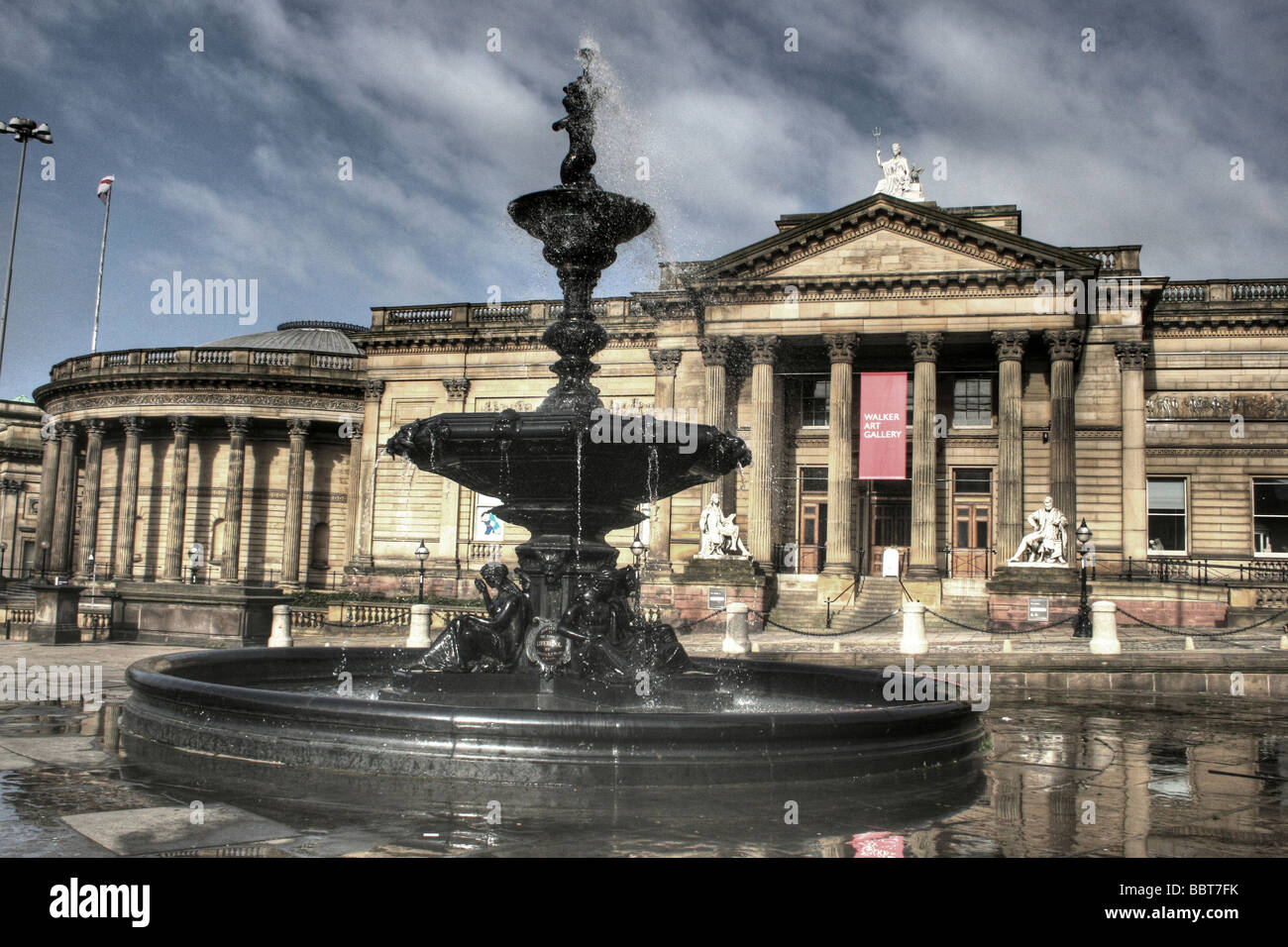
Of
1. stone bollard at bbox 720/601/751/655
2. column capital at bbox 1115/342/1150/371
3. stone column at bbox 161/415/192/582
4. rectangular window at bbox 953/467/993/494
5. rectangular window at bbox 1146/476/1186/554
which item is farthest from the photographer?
stone column at bbox 161/415/192/582

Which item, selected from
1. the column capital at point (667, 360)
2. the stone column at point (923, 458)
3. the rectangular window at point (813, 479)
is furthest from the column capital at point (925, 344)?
the column capital at point (667, 360)

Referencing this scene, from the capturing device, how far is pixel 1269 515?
39969 millimetres

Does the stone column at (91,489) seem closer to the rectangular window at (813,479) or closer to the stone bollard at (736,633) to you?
the rectangular window at (813,479)

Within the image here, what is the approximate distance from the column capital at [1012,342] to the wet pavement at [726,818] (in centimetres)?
3095

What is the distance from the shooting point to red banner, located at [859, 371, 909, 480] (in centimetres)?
3778

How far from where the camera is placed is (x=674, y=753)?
7000 mm

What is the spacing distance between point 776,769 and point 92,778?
Result: 4.51 m

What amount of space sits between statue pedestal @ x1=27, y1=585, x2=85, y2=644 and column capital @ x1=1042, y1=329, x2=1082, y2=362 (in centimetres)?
3137

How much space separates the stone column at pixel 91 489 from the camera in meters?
54.2

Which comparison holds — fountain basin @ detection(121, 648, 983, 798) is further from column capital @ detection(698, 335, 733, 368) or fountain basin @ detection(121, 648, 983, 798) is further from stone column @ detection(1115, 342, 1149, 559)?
stone column @ detection(1115, 342, 1149, 559)

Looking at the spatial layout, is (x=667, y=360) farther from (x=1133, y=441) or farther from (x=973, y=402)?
(x=1133, y=441)

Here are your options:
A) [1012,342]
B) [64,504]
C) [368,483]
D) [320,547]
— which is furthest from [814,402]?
[64,504]

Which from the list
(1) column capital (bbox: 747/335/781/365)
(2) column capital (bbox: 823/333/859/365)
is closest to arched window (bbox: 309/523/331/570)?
(1) column capital (bbox: 747/335/781/365)
